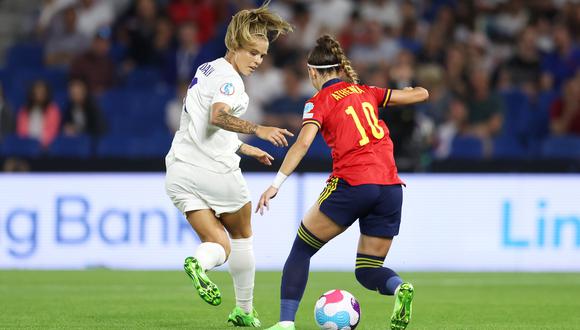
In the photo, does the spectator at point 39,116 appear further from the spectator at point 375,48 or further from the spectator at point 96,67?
the spectator at point 375,48

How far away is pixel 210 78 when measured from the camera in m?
7.57

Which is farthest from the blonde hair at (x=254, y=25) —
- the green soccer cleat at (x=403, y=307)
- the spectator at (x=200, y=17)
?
the spectator at (x=200, y=17)

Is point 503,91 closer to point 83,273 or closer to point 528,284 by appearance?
point 528,284

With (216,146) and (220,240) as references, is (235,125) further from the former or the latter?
(220,240)

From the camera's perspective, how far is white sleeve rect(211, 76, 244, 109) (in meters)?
7.38

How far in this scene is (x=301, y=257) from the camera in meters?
7.32

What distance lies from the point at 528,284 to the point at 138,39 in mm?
7324

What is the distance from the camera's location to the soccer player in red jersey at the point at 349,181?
23.8 feet

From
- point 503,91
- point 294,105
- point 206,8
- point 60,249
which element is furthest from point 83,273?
point 503,91

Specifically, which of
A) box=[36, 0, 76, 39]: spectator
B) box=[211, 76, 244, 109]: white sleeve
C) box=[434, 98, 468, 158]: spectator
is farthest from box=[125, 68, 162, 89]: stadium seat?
box=[211, 76, 244, 109]: white sleeve

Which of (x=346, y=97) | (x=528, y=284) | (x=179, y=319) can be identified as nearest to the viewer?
(x=346, y=97)

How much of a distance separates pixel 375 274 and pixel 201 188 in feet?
4.09

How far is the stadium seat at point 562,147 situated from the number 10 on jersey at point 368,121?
27.4 feet

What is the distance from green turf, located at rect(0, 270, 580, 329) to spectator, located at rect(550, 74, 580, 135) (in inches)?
125
